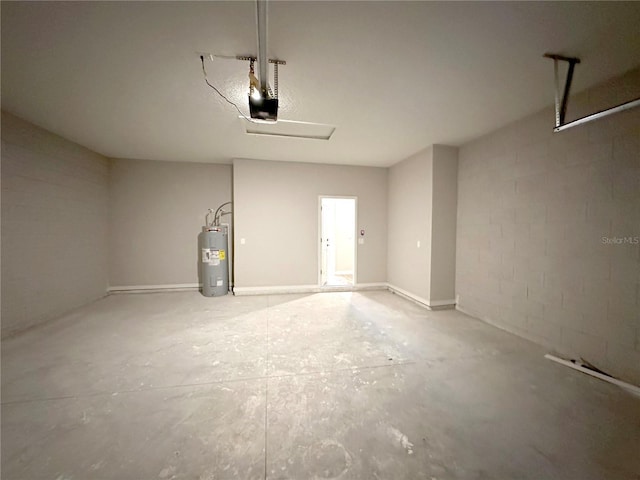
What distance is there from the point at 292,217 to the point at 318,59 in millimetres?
3302

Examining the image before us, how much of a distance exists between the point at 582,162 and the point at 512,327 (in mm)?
2029

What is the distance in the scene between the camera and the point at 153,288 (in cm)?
495

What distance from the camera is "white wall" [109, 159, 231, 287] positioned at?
480cm

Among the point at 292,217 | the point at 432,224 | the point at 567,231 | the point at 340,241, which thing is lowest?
the point at 340,241

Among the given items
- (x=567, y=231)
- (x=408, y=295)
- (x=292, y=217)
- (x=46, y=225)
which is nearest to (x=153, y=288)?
(x=46, y=225)

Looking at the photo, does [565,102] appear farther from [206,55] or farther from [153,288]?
[153,288]

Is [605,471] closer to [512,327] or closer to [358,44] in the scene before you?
[512,327]

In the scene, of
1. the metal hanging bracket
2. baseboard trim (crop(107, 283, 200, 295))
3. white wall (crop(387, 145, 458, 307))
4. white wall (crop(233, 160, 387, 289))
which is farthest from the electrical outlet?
baseboard trim (crop(107, 283, 200, 295))

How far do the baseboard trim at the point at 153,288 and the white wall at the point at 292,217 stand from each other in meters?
1.16

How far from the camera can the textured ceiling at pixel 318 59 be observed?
1523mm

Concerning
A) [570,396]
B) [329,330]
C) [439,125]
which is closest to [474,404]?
[570,396]

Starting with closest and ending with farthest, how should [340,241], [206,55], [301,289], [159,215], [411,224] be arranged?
1. [206,55]
2. [411,224]
3. [159,215]
4. [301,289]
5. [340,241]

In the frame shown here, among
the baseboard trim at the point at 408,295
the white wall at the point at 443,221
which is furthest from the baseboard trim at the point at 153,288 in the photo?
the white wall at the point at 443,221

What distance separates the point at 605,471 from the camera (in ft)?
4.28
